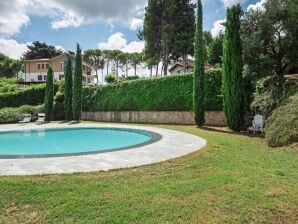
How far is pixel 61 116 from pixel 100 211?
24.3m

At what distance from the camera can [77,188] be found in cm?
575

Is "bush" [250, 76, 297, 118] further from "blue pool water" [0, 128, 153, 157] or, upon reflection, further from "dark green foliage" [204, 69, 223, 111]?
"blue pool water" [0, 128, 153, 157]

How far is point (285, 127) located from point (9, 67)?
67.3 m

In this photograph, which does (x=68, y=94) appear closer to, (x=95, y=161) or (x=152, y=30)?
(x=152, y=30)

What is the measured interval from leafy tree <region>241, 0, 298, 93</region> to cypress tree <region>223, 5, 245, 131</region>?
0.45m

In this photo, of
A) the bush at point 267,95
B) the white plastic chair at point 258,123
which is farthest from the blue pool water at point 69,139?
the bush at point 267,95

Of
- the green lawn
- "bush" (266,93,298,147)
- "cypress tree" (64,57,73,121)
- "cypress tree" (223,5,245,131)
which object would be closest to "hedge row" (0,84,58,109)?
"cypress tree" (64,57,73,121)

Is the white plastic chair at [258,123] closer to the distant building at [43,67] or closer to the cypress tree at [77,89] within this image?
the cypress tree at [77,89]

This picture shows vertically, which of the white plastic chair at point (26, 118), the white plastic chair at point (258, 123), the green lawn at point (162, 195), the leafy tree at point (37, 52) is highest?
the leafy tree at point (37, 52)

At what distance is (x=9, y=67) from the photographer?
66.1m

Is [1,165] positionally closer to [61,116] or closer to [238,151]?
[238,151]

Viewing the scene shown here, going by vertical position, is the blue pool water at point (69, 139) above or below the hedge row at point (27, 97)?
below

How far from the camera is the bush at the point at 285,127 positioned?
10.1 m

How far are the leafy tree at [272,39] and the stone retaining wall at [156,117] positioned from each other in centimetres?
537
